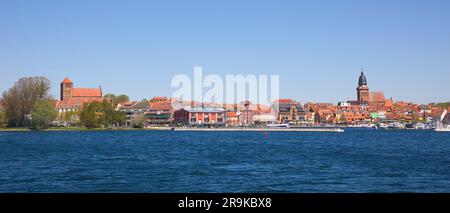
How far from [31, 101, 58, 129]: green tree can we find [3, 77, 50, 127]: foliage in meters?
1.17

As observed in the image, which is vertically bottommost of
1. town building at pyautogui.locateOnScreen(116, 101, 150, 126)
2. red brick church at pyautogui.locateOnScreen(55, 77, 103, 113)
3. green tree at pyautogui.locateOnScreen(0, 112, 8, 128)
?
green tree at pyautogui.locateOnScreen(0, 112, 8, 128)

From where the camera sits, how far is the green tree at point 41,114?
8171cm

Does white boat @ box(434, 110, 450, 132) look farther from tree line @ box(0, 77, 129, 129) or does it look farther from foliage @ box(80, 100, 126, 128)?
tree line @ box(0, 77, 129, 129)

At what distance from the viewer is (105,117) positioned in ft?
302

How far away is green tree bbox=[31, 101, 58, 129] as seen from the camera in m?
81.7

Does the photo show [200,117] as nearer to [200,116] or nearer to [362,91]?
[200,116]

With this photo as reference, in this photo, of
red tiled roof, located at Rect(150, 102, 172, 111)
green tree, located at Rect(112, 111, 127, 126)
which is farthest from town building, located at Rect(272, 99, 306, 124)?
green tree, located at Rect(112, 111, 127, 126)

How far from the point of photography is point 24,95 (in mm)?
81750

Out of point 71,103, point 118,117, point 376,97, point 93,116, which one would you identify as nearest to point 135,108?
point 71,103

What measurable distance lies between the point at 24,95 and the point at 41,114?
365cm

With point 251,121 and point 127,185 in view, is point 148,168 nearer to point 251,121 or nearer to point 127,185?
point 127,185
